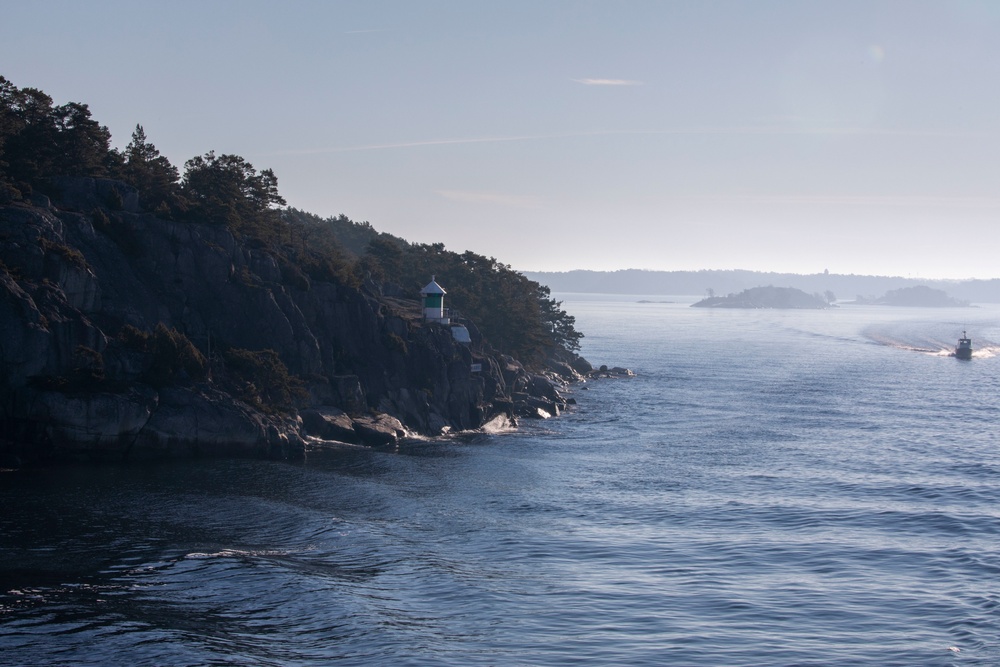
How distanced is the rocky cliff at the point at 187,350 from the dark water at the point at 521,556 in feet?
11.3

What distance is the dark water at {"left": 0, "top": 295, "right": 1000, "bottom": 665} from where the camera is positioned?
97.2 ft

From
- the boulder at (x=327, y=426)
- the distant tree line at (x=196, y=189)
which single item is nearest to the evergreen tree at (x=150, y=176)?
the distant tree line at (x=196, y=189)

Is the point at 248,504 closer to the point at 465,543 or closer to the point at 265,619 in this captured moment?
the point at 465,543

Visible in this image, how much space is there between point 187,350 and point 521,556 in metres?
29.8

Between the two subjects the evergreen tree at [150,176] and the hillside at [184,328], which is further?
the evergreen tree at [150,176]

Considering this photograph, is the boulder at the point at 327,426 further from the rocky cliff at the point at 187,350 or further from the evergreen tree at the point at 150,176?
the evergreen tree at the point at 150,176

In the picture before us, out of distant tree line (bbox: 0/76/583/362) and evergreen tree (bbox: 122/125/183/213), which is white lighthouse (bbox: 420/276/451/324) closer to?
distant tree line (bbox: 0/76/583/362)

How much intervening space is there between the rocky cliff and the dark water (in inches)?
136

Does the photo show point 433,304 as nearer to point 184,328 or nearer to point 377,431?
point 377,431

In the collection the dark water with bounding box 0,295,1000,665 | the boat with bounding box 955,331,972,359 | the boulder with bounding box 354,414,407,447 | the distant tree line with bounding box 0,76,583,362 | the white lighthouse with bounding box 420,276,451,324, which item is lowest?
the dark water with bounding box 0,295,1000,665

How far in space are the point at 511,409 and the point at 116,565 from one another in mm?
51227

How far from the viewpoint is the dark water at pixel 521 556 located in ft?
97.2

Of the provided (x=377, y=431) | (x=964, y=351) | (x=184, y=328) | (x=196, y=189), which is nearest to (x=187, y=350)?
(x=184, y=328)

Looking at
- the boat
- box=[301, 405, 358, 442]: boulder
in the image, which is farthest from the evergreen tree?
the boat
